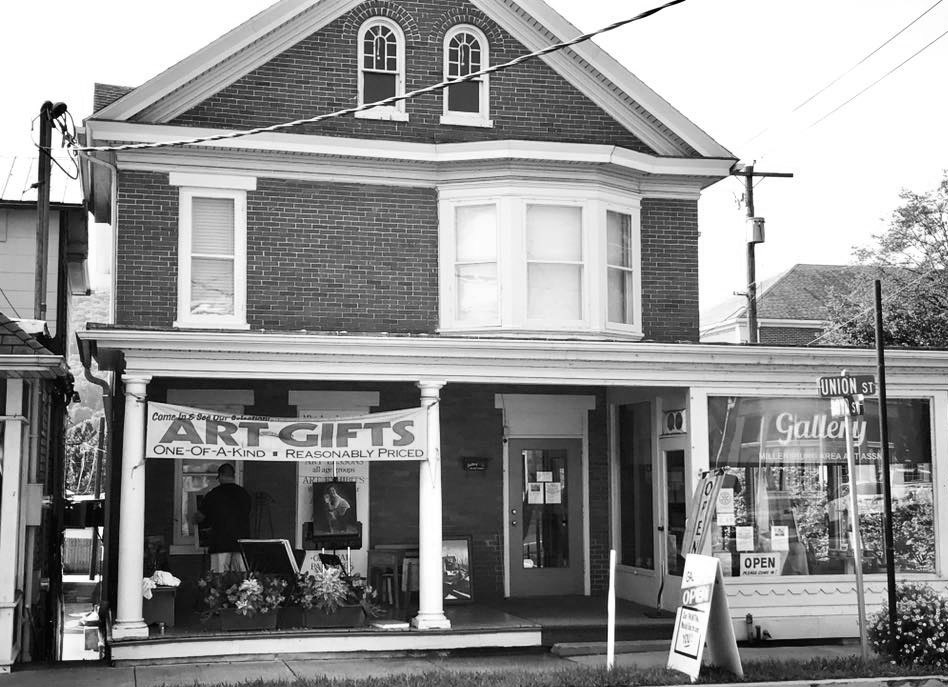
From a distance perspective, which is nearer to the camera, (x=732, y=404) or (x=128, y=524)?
(x=128, y=524)

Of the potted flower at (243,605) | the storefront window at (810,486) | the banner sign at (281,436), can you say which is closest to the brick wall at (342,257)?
the banner sign at (281,436)

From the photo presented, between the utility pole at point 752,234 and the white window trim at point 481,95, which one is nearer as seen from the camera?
the white window trim at point 481,95

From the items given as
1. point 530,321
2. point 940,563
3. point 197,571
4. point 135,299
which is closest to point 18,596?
point 197,571

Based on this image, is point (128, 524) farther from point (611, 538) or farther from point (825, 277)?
point (825, 277)

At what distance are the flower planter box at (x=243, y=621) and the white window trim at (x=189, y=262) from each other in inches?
156

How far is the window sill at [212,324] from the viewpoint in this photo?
49.7 ft

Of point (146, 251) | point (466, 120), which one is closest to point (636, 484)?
point (466, 120)

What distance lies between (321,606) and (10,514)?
351 centimetres

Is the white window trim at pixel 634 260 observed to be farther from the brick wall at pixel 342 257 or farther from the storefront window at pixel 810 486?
the brick wall at pixel 342 257

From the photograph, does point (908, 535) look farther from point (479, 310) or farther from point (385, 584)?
point (385, 584)

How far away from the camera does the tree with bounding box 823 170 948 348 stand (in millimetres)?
34438

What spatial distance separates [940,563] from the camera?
49.2 feet

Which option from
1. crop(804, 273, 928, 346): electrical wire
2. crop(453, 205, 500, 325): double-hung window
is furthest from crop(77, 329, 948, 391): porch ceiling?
crop(804, 273, 928, 346): electrical wire

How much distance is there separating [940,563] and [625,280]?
5.57 metres
